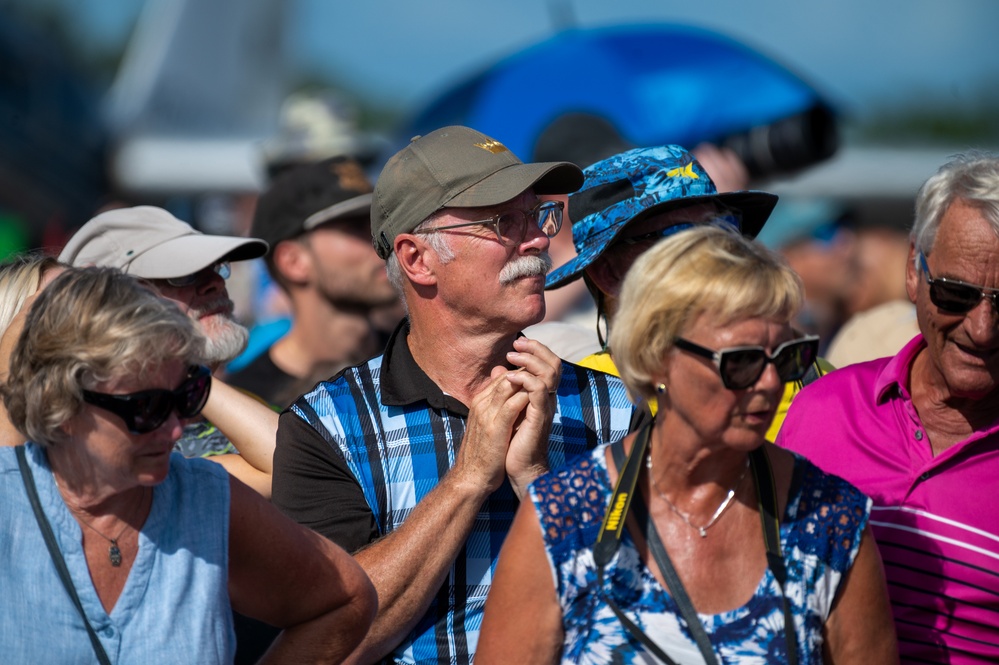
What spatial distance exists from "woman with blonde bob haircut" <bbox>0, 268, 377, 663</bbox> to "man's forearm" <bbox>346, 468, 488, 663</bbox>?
1.15 feet

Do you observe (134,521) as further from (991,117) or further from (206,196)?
(991,117)

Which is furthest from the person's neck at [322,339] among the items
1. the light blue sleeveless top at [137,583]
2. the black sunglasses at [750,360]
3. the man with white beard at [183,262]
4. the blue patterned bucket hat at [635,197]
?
the black sunglasses at [750,360]

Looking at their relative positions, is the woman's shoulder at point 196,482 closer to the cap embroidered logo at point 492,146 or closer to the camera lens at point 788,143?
the cap embroidered logo at point 492,146

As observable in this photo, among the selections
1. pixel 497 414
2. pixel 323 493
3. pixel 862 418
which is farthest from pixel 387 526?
pixel 862 418

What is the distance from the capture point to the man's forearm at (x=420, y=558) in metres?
→ 2.63

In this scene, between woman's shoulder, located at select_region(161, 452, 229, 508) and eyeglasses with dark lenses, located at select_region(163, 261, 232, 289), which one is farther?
eyeglasses with dark lenses, located at select_region(163, 261, 232, 289)

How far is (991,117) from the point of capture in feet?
226

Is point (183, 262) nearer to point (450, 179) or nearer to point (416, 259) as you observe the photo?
point (416, 259)

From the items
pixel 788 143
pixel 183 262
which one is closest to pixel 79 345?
pixel 183 262

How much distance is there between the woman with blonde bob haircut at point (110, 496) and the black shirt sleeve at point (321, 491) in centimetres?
33

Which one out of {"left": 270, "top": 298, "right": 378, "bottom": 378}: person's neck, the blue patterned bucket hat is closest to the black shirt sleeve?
the blue patterned bucket hat

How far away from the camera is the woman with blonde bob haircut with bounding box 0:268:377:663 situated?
2189 mm

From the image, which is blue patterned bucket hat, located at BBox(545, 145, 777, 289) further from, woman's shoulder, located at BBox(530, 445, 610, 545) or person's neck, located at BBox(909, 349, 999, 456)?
woman's shoulder, located at BBox(530, 445, 610, 545)

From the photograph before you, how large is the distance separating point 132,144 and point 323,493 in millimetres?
23647
